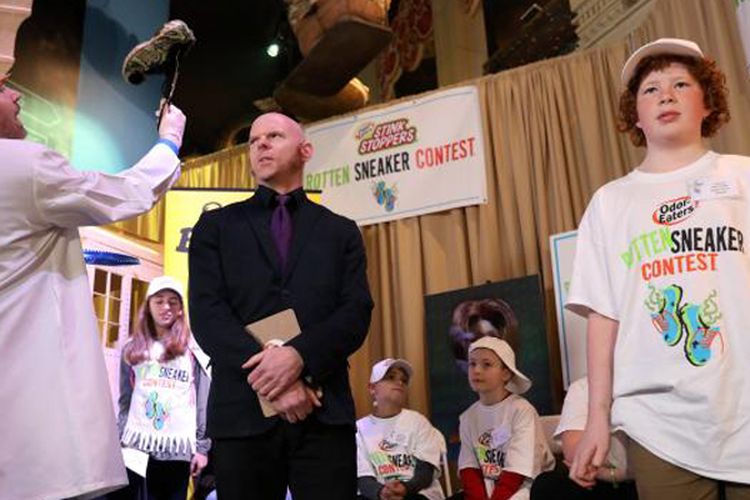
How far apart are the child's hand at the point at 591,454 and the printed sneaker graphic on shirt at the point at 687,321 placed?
0.20 meters

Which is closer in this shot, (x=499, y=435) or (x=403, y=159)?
(x=499, y=435)

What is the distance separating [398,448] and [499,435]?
489 mm

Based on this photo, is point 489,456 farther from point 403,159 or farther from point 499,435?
point 403,159

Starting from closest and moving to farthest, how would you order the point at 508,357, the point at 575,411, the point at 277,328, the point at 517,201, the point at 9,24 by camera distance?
the point at 277,328 < the point at 575,411 < the point at 508,357 < the point at 9,24 < the point at 517,201

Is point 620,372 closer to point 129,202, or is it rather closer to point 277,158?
point 277,158

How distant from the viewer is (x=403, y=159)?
468 cm

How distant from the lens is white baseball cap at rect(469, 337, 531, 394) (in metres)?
3.37

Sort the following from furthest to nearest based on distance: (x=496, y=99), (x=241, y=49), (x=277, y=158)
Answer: (x=241, y=49), (x=496, y=99), (x=277, y=158)

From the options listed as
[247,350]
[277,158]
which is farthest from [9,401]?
[277,158]

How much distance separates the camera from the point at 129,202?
188cm

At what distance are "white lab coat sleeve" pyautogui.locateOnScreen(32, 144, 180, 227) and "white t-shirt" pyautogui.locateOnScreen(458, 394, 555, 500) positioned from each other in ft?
6.00

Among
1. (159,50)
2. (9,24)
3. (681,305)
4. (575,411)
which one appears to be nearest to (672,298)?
(681,305)

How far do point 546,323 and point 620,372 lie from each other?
247cm

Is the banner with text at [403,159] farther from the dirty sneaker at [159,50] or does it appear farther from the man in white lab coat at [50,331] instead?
the man in white lab coat at [50,331]
